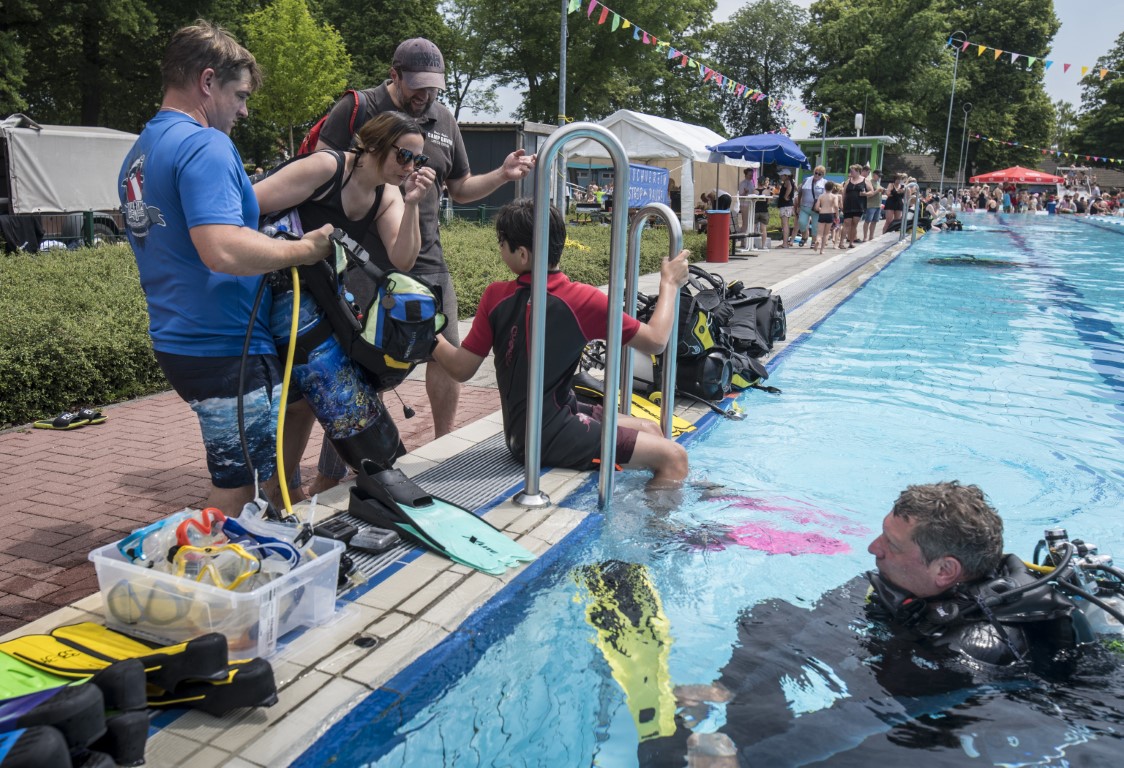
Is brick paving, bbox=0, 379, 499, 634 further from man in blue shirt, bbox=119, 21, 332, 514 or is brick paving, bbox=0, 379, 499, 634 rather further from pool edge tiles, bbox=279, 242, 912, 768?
pool edge tiles, bbox=279, 242, 912, 768

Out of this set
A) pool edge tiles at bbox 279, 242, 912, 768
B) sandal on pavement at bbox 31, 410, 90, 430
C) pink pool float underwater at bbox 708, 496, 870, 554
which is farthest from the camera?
sandal on pavement at bbox 31, 410, 90, 430

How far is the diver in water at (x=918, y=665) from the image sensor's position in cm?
251

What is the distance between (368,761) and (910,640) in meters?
1.69

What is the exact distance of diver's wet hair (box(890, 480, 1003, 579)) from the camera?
256 centimetres

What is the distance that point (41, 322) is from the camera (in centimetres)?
580

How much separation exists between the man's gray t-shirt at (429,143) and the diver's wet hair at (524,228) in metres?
0.39

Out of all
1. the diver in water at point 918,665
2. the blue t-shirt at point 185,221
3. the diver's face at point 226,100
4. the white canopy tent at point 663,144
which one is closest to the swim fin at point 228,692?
the blue t-shirt at point 185,221


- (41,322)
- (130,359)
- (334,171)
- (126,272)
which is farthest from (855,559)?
(126,272)

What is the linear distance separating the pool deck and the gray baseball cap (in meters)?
1.74

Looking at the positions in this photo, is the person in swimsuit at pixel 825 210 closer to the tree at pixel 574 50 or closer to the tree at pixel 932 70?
the tree at pixel 574 50

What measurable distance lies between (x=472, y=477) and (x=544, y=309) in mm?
988

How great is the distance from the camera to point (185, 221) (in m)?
2.54

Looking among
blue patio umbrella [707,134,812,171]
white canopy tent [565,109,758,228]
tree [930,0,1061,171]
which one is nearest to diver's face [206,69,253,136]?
blue patio umbrella [707,134,812,171]

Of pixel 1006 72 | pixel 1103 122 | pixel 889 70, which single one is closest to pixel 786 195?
pixel 889 70
